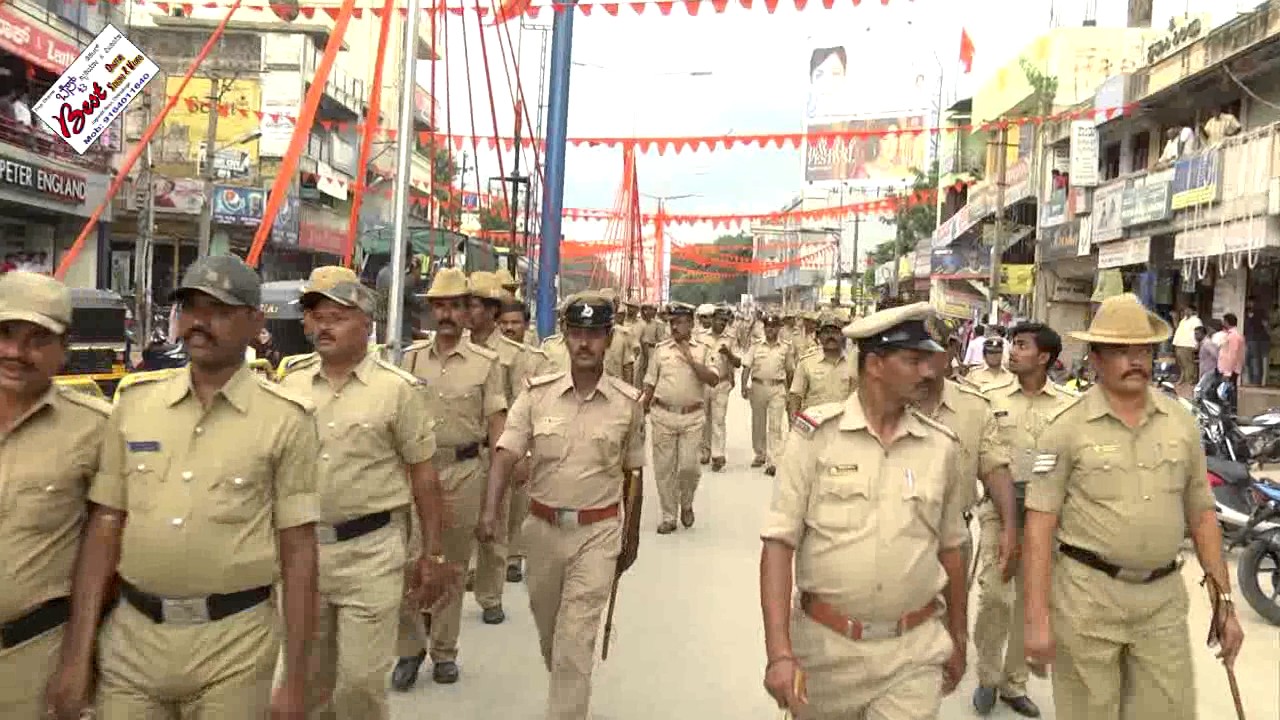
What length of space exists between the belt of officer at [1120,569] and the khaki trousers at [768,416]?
31.9 ft

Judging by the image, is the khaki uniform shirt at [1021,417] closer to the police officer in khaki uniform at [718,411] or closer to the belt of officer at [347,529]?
the belt of officer at [347,529]

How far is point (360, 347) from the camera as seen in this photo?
15.7 feet

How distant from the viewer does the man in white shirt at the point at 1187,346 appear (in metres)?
19.2

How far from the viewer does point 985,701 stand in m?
5.75

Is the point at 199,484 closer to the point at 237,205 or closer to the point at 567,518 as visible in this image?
the point at 567,518

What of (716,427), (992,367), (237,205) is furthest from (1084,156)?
(237,205)

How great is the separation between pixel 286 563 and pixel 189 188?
31.7m

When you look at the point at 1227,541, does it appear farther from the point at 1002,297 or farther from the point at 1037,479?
the point at 1002,297

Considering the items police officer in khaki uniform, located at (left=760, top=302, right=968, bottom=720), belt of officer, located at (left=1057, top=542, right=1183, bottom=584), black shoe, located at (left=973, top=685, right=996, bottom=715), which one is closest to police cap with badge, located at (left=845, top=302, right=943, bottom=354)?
police officer in khaki uniform, located at (left=760, top=302, right=968, bottom=720)

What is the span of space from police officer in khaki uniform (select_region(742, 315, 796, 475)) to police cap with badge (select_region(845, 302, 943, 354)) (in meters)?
10.3

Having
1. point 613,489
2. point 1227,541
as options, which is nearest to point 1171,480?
point 613,489

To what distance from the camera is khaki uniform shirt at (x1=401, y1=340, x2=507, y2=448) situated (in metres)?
6.36

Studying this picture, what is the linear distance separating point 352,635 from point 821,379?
628 centimetres

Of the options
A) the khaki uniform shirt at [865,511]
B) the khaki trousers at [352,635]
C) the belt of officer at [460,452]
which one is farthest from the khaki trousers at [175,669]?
the belt of officer at [460,452]
